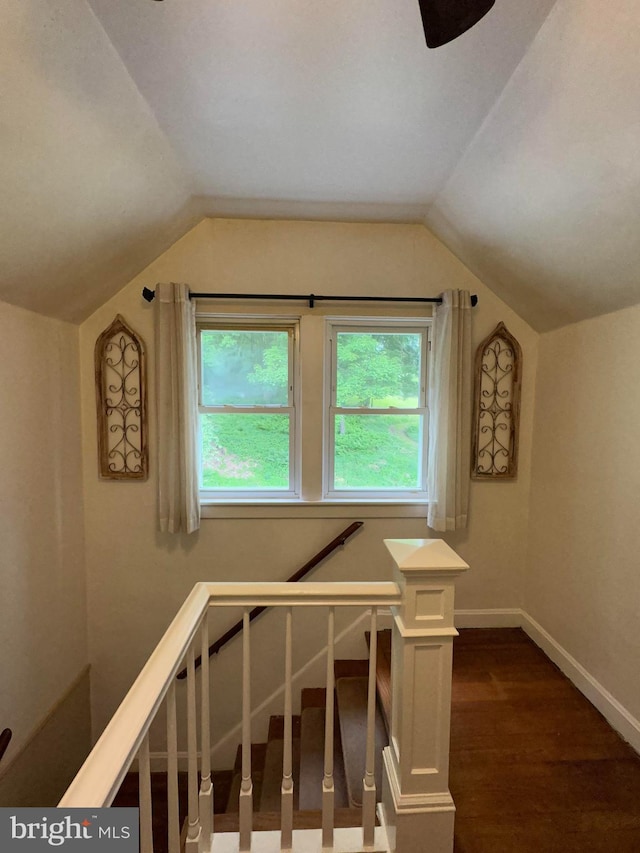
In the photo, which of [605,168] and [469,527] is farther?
[469,527]

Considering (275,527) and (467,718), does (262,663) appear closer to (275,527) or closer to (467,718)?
(275,527)

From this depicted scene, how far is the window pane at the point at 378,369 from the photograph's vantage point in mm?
2338

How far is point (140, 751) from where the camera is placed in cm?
79

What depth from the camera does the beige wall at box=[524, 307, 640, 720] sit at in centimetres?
161

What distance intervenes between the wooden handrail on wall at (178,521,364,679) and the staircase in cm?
54

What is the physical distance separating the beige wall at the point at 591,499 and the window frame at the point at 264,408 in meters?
1.44

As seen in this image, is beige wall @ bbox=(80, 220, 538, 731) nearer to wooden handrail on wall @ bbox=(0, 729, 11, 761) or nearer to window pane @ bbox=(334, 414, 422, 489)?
window pane @ bbox=(334, 414, 422, 489)

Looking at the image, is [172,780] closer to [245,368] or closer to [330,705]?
[330,705]

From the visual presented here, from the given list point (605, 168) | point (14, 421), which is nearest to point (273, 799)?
point (14, 421)

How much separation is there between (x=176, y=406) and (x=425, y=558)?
1558 mm

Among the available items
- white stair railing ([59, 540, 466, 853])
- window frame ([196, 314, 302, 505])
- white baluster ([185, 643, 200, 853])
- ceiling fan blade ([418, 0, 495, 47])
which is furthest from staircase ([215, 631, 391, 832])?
ceiling fan blade ([418, 0, 495, 47])

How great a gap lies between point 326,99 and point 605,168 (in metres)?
0.93

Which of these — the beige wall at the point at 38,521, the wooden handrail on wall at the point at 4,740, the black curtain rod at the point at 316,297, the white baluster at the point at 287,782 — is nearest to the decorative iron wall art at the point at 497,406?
the black curtain rod at the point at 316,297

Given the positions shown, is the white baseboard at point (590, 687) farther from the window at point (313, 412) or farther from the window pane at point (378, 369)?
the window pane at point (378, 369)
